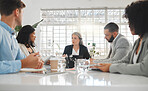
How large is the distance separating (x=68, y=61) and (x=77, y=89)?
1073mm

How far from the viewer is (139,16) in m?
1.30

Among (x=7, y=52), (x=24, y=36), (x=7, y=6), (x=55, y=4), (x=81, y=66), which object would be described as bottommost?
(x=81, y=66)

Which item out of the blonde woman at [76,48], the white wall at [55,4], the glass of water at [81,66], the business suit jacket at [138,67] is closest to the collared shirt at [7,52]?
the glass of water at [81,66]

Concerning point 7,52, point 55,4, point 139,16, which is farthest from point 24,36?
point 55,4

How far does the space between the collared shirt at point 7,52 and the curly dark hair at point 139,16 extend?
1028 mm

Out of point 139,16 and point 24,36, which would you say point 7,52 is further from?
point 24,36

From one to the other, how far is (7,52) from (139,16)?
1.17 m

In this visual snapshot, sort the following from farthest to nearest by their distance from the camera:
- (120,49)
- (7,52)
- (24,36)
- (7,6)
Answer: (24,36)
(120,49)
(7,6)
(7,52)

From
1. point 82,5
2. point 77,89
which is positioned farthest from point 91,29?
point 77,89

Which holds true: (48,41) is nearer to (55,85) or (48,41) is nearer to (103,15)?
(103,15)

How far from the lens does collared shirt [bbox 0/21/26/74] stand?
1.07 meters

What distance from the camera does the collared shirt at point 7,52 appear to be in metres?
1.07

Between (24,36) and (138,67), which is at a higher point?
(24,36)

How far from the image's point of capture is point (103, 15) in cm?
708
